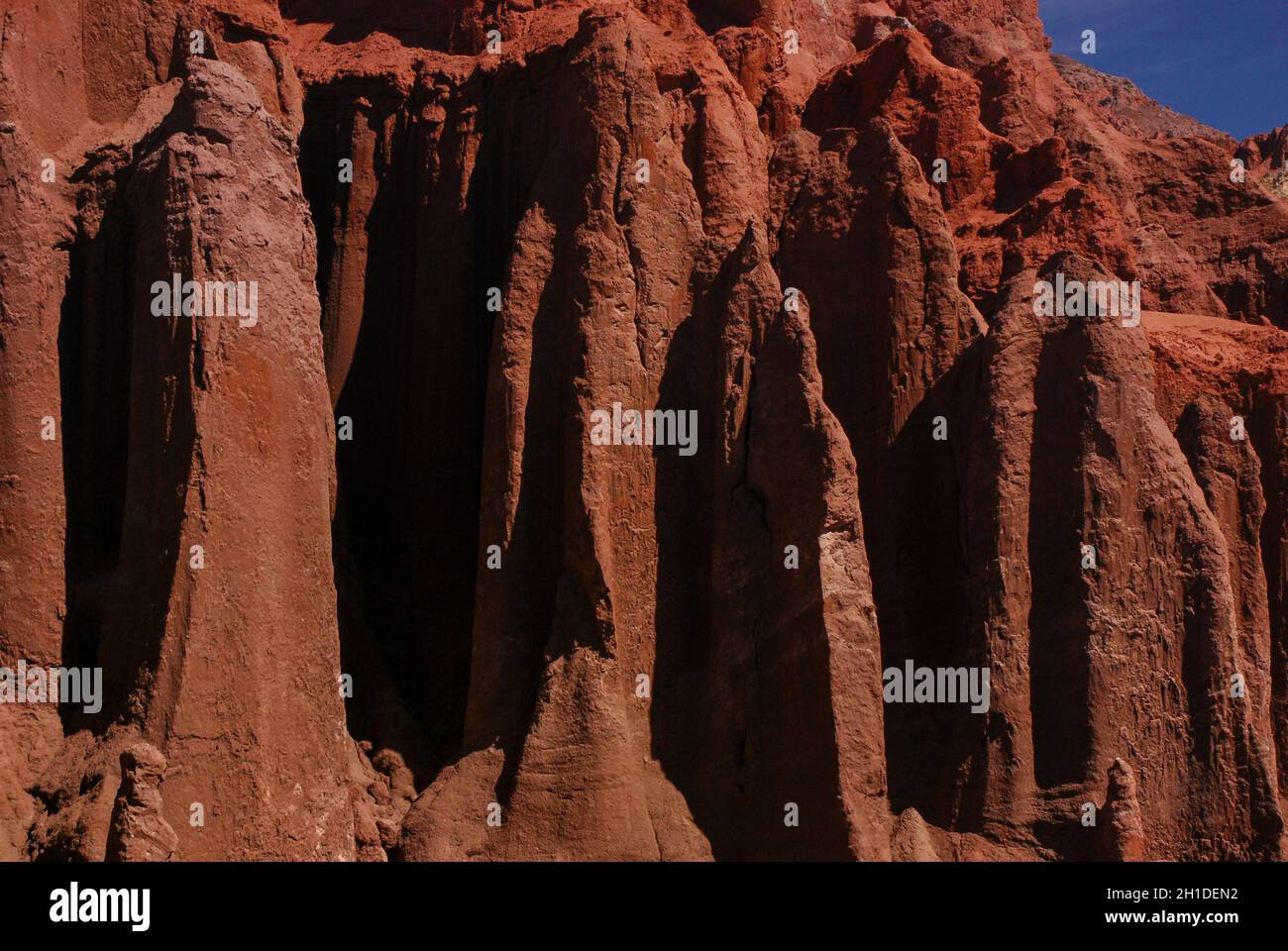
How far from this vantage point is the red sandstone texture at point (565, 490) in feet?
58.8

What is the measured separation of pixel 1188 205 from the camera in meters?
30.5

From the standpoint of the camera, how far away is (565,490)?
63.6 ft

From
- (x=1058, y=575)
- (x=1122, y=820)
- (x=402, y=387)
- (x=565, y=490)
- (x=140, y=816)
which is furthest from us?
(x=402, y=387)

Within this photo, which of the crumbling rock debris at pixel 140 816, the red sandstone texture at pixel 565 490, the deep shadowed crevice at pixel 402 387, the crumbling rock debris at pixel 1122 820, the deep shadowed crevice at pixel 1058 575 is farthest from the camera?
the deep shadowed crevice at pixel 402 387

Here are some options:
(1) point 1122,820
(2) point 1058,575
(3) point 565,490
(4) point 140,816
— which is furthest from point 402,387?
(1) point 1122,820

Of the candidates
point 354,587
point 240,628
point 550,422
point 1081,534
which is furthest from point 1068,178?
point 240,628

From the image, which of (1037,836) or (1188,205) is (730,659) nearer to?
(1037,836)

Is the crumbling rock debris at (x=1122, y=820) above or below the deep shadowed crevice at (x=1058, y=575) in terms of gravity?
below

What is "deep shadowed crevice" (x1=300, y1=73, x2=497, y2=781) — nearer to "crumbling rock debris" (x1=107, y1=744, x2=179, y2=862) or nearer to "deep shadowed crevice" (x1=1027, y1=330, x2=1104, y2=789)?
"crumbling rock debris" (x1=107, y1=744, x2=179, y2=862)

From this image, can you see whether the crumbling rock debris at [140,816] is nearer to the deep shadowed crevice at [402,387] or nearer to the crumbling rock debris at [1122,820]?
the deep shadowed crevice at [402,387]

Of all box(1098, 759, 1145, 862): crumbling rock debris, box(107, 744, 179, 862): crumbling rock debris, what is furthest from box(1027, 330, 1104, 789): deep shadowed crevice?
box(107, 744, 179, 862): crumbling rock debris

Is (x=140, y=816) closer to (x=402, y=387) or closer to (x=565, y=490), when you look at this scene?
(x=565, y=490)

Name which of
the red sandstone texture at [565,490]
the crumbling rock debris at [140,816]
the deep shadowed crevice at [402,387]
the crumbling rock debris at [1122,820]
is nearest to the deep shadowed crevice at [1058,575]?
the red sandstone texture at [565,490]

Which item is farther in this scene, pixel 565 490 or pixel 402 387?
pixel 402 387
